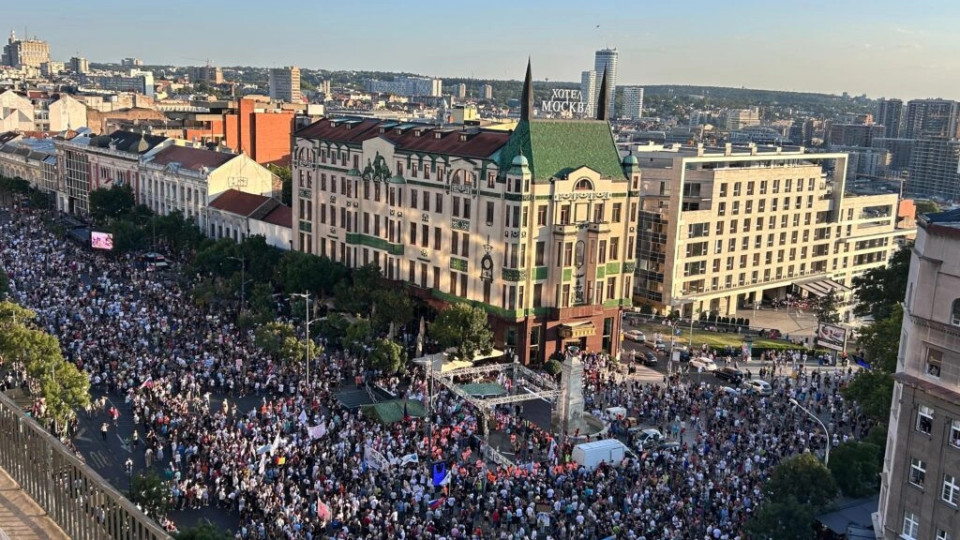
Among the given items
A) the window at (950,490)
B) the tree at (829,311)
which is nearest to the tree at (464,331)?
the window at (950,490)

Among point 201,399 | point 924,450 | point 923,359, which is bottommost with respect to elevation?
point 201,399

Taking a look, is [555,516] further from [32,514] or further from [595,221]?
[595,221]

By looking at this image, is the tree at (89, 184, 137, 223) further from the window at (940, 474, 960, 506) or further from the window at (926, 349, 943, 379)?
the window at (940, 474, 960, 506)

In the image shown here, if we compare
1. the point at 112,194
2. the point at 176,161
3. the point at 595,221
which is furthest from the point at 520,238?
the point at 112,194

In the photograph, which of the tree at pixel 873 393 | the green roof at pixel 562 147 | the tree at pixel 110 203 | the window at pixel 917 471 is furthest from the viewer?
the tree at pixel 110 203

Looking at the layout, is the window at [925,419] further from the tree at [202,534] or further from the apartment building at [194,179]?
the apartment building at [194,179]

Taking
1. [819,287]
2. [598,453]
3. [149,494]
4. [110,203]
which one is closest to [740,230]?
[819,287]

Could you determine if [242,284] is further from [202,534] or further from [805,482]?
[805,482]
